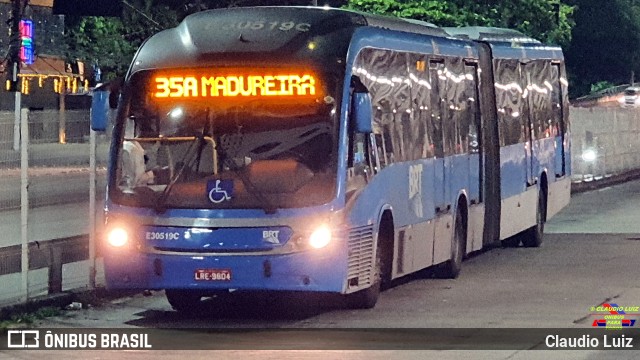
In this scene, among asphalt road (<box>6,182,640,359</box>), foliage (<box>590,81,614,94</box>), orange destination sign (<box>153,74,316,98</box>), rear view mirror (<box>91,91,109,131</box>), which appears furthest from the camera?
foliage (<box>590,81,614,94</box>)

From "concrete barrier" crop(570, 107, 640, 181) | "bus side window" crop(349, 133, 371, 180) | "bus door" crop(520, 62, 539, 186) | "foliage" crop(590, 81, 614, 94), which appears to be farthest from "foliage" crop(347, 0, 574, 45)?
"foliage" crop(590, 81, 614, 94)

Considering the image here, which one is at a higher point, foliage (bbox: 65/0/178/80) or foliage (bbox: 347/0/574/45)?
foliage (bbox: 65/0/178/80)

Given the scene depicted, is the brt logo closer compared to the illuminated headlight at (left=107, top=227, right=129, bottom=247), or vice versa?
the brt logo

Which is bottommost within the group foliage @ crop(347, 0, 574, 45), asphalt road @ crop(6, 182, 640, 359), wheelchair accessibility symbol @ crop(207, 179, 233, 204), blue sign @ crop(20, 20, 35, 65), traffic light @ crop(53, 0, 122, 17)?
asphalt road @ crop(6, 182, 640, 359)

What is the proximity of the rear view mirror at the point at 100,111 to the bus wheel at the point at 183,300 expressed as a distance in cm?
185

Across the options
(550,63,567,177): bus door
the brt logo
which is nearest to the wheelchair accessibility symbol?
the brt logo

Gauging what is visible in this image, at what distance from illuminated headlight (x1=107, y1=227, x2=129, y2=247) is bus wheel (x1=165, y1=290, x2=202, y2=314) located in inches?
45.9

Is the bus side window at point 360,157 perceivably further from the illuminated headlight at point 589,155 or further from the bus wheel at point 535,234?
the illuminated headlight at point 589,155

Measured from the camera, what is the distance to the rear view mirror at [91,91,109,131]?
15023 mm

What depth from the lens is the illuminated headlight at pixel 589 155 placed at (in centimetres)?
4119

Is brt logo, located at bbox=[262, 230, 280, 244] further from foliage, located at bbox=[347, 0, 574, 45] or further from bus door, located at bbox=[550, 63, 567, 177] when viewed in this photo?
foliage, located at bbox=[347, 0, 574, 45]

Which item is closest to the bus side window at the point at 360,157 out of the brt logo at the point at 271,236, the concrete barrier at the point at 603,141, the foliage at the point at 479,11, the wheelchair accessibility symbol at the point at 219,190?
the brt logo at the point at 271,236

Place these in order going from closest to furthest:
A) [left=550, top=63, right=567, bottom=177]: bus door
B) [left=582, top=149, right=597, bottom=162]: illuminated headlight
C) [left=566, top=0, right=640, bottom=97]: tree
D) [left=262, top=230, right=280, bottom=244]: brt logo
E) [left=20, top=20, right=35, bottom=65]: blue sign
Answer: [left=262, top=230, right=280, bottom=244]: brt logo < [left=550, top=63, right=567, bottom=177]: bus door < [left=582, top=149, right=597, bottom=162]: illuminated headlight < [left=20, top=20, right=35, bottom=65]: blue sign < [left=566, top=0, right=640, bottom=97]: tree

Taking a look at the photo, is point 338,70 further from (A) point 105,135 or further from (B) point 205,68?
(A) point 105,135
